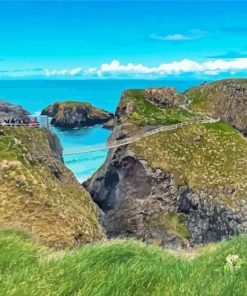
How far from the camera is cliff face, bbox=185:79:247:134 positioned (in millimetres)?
119688

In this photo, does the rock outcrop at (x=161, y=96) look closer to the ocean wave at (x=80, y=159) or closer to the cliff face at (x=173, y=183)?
the cliff face at (x=173, y=183)

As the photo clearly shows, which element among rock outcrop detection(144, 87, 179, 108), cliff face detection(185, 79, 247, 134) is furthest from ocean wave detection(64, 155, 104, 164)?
rock outcrop detection(144, 87, 179, 108)

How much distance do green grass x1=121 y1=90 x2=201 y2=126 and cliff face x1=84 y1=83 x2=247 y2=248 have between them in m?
0.18

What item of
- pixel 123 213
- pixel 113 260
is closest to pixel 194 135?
pixel 123 213

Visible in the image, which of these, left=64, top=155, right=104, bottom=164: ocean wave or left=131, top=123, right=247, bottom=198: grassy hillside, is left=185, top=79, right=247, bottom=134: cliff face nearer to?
left=131, top=123, right=247, bottom=198: grassy hillside

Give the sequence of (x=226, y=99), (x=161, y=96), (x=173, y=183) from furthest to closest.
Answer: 1. (x=226, y=99)
2. (x=161, y=96)
3. (x=173, y=183)

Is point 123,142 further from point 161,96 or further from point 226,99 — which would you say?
point 226,99

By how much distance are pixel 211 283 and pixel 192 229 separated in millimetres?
68429

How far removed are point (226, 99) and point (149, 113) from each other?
30078 millimetres

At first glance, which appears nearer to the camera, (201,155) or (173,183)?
(173,183)

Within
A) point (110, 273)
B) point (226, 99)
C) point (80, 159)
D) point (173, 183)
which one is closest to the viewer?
point (110, 273)

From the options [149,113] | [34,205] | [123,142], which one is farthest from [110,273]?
[149,113]

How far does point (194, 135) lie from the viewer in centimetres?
9206

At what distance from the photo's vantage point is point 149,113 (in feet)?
321
